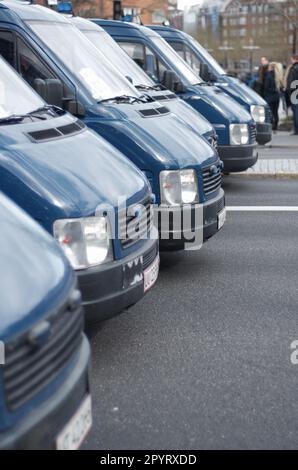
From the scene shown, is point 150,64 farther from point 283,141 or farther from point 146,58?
point 283,141

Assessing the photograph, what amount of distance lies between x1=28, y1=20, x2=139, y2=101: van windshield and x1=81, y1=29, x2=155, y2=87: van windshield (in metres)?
0.93

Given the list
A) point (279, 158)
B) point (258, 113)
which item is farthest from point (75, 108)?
point (279, 158)

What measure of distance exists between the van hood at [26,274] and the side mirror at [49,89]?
301 centimetres

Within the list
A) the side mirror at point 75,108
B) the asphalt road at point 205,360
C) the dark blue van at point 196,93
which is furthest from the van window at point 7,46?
the dark blue van at point 196,93

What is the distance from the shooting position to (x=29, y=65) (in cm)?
717

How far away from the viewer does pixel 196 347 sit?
5445 mm

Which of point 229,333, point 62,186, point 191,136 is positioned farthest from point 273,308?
point 62,186

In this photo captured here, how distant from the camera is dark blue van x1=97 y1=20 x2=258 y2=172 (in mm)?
11477

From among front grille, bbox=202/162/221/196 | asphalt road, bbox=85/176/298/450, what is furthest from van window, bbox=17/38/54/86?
asphalt road, bbox=85/176/298/450

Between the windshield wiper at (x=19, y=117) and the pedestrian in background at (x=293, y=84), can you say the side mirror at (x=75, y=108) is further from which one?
the pedestrian in background at (x=293, y=84)

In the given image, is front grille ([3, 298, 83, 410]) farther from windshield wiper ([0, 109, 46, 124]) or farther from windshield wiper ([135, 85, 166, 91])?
windshield wiper ([135, 85, 166, 91])

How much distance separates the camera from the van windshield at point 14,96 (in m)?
5.49

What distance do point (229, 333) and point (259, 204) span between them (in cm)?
539
